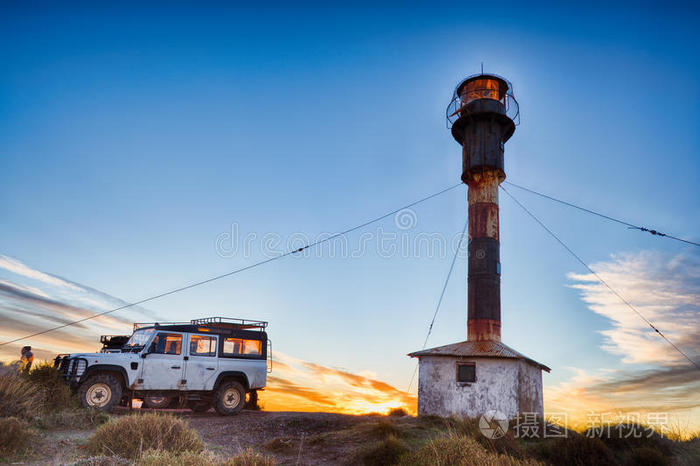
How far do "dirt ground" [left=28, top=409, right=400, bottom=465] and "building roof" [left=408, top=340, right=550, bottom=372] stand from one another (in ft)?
18.9

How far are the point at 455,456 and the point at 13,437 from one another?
8002 mm

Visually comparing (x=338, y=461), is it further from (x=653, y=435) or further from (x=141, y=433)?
(x=653, y=435)

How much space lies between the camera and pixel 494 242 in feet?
76.2

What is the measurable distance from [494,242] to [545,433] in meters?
10.7

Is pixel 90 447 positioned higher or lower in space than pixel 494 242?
lower

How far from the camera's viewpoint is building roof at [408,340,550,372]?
777 inches

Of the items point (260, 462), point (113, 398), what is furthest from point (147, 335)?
point (260, 462)

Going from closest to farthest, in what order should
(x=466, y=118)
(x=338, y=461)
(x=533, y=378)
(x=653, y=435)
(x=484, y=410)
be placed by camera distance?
(x=338, y=461) → (x=653, y=435) → (x=484, y=410) → (x=533, y=378) → (x=466, y=118)

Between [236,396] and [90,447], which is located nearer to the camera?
[90,447]

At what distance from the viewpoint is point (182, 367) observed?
612 inches

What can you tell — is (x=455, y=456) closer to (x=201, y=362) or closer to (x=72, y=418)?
(x=72, y=418)

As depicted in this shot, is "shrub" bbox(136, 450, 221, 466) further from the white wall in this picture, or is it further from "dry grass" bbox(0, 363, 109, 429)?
the white wall

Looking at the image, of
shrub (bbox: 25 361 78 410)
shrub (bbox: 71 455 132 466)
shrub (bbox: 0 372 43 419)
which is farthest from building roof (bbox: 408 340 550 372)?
shrub (bbox: 71 455 132 466)

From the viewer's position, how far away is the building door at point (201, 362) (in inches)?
618
